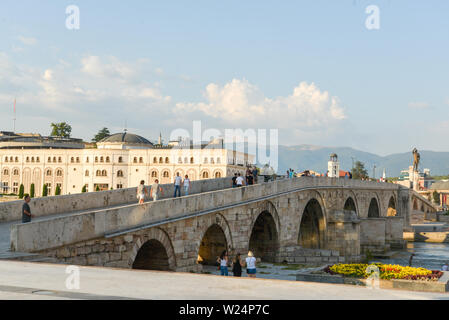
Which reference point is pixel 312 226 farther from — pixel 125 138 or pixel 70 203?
pixel 125 138

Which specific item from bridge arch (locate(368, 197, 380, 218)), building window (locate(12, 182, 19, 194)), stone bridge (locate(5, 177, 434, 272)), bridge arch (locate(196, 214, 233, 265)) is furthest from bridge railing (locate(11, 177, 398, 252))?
building window (locate(12, 182, 19, 194))

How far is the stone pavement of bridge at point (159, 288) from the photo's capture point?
637 cm

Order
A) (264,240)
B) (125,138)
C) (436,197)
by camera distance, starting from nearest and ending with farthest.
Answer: (264,240) < (125,138) < (436,197)

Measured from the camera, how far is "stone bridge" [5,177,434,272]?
11133 mm

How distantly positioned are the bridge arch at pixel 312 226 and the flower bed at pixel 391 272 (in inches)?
808

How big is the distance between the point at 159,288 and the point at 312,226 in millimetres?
30107

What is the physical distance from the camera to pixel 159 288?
7.00 m

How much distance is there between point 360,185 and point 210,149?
4223cm

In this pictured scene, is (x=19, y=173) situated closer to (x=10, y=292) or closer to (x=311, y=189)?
(x=311, y=189)

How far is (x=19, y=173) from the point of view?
302 feet

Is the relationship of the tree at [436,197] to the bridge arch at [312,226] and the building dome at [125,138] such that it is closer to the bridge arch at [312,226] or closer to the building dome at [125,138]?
the building dome at [125,138]

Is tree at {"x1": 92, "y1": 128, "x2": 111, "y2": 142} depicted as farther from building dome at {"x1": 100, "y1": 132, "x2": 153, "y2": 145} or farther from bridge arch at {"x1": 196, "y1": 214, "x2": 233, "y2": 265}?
bridge arch at {"x1": 196, "y1": 214, "x2": 233, "y2": 265}

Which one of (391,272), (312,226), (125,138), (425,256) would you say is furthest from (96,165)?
(391,272)
